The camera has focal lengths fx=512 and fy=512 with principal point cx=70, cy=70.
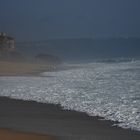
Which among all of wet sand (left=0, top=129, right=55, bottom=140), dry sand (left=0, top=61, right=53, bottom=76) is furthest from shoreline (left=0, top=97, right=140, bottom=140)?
dry sand (left=0, top=61, right=53, bottom=76)

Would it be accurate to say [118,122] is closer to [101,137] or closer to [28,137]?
[101,137]

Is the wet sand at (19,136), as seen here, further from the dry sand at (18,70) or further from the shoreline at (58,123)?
the dry sand at (18,70)

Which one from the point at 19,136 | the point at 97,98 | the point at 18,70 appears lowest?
the point at 19,136

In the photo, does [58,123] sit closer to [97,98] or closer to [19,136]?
[19,136]

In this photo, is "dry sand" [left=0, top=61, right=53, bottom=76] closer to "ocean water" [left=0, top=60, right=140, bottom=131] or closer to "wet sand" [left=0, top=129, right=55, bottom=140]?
"ocean water" [left=0, top=60, right=140, bottom=131]

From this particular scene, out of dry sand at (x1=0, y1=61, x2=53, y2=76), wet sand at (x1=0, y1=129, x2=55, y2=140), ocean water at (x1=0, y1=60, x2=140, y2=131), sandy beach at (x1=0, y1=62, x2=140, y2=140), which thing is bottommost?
wet sand at (x1=0, y1=129, x2=55, y2=140)

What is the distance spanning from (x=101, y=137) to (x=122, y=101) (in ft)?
21.3

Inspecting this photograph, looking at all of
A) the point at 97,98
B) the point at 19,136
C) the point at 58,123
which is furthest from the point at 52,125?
the point at 97,98

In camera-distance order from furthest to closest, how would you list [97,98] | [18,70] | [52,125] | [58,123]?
[18,70], [97,98], [58,123], [52,125]

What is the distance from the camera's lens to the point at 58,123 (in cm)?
1453

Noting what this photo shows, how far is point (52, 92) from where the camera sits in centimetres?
2284

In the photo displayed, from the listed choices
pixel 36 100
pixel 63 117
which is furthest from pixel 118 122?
pixel 36 100

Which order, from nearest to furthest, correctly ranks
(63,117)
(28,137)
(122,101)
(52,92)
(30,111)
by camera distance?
(28,137) < (63,117) < (30,111) < (122,101) < (52,92)

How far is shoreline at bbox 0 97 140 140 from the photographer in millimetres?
12613
